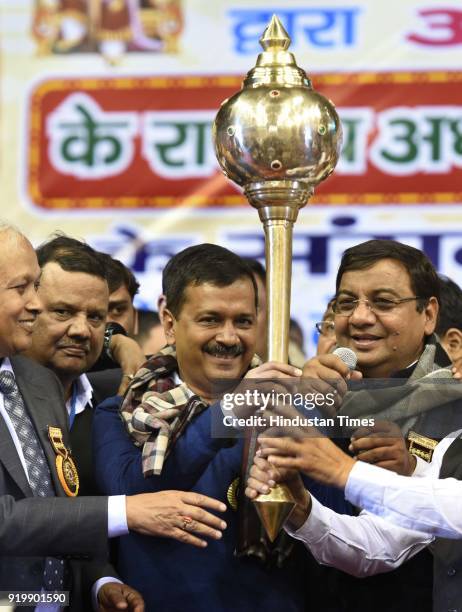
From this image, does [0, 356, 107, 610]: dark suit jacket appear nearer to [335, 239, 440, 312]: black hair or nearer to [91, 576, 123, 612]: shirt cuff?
[91, 576, 123, 612]: shirt cuff

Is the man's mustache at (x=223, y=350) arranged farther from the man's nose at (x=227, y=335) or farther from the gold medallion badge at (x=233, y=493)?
the gold medallion badge at (x=233, y=493)

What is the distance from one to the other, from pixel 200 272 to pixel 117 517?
1.95 feet

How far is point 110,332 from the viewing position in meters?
3.77

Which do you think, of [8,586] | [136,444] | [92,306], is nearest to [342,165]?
[92,306]

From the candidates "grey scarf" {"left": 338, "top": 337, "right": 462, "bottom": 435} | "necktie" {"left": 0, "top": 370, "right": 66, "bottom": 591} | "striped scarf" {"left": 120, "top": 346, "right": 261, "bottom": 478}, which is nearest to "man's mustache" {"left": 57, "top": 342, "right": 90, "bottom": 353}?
"striped scarf" {"left": 120, "top": 346, "right": 261, "bottom": 478}

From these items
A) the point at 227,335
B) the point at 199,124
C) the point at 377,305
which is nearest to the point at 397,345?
the point at 377,305

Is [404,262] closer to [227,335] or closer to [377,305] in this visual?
[377,305]

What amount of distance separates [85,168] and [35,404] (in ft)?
7.79

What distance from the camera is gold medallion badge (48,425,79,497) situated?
2.84 meters

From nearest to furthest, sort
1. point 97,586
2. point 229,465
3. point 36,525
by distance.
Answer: point 36,525 → point 229,465 → point 97,586

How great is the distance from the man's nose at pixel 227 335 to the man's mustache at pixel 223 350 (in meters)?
0.01

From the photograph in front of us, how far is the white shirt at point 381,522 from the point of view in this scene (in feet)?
8.61

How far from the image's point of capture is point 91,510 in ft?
8.96

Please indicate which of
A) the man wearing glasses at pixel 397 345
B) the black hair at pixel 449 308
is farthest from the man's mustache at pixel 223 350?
the black hair at pixel 449 308
